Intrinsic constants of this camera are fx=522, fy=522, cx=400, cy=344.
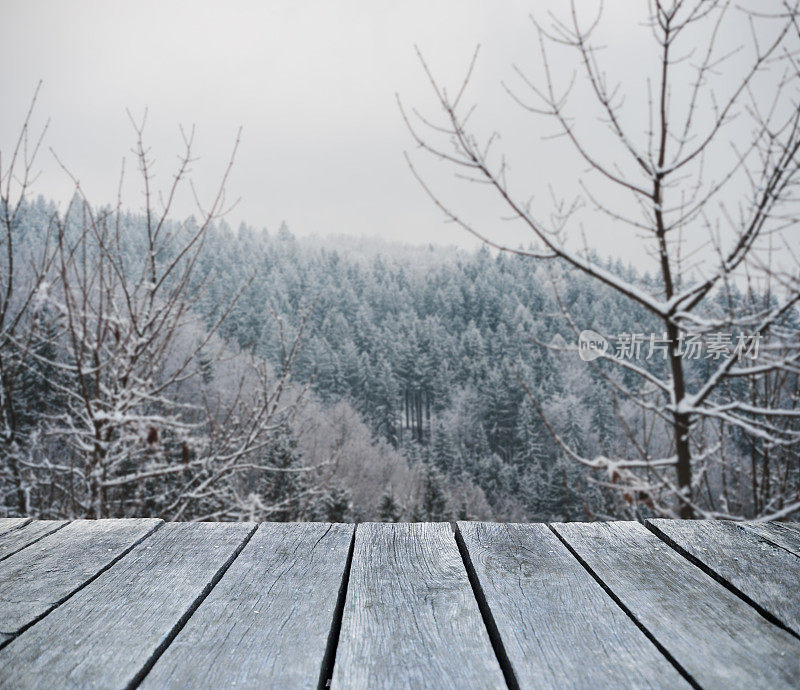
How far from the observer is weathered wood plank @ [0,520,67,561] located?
1.28m

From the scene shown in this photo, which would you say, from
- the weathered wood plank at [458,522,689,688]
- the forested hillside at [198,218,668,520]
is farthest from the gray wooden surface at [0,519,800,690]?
the forested hillside at [198,218,668,520]

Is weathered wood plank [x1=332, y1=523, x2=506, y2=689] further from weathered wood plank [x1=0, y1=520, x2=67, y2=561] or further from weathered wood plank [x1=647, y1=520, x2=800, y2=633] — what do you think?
weathered wood plank [x1=0, y1=520, x2=67, y2=561]

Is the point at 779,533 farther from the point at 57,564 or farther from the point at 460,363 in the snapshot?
the point at 460,363

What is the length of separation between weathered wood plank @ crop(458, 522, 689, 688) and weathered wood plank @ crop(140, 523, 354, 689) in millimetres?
312

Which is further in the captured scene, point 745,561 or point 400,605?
point 745,561

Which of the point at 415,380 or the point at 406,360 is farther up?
the point at 406,360

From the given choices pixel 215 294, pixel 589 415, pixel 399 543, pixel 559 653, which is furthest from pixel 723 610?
pixel 215 294

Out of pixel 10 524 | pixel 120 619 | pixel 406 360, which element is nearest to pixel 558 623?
pixel 120 619

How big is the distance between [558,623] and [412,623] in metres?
0.26

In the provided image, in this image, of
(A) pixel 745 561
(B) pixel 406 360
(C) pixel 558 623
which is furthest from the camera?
(B) pixel 406 360

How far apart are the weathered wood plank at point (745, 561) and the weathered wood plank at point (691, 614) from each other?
0.04 metres

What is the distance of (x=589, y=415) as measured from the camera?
151 ft

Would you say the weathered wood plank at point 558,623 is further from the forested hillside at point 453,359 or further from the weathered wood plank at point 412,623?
the forested hillside at point 453,359

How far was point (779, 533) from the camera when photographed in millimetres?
1345
